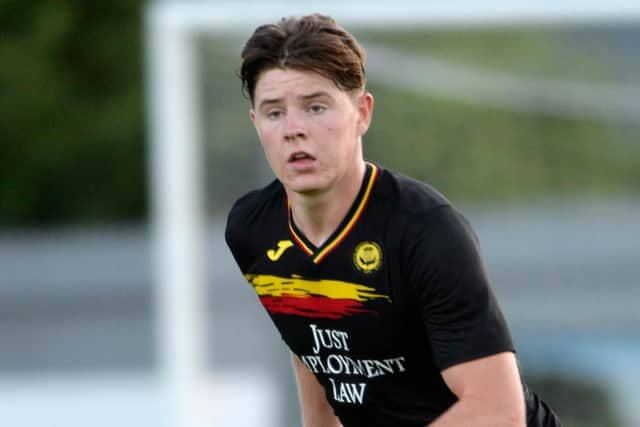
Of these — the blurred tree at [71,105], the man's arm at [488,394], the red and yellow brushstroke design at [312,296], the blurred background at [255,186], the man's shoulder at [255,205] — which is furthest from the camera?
the blurred tree at [71,105]

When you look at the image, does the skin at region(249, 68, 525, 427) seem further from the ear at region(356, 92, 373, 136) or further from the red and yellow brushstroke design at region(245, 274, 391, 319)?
the red and yellow brushstroke design at region(245, 274, 391, 319)

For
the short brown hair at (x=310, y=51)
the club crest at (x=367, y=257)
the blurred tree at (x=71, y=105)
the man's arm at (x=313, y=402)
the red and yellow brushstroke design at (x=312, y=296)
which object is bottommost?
the man's arm at (x=313, y=402)

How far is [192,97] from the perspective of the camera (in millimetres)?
8164

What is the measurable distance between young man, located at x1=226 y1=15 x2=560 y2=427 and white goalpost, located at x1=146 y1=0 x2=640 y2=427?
4204 mm

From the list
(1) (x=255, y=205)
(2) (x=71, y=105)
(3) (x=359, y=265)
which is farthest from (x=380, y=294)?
(2) (x=71, y=105)

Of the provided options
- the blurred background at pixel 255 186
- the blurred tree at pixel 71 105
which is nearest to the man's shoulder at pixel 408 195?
the blurred background at pixel 255 186

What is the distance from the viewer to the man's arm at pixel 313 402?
381 centimetres

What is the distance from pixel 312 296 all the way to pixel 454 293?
0.47 metres

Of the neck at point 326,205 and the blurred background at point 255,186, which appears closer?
the neck at point 326,205

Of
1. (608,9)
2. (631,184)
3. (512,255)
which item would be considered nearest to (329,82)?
(608,9)

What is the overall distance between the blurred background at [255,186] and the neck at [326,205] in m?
4.37

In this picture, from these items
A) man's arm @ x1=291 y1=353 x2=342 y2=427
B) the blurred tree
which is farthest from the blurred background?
man's arm @ x1=291 y1=353 x2=342 y2=427

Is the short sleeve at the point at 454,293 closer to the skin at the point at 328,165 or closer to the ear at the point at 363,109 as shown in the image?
the skin at the point at 328,165

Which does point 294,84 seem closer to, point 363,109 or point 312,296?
point 363,109
